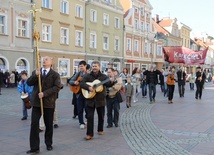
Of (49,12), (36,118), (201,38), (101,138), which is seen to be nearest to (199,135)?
(101,138)

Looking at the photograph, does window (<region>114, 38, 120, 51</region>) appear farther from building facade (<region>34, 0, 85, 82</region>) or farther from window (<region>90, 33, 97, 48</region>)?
building facade (<region>34, 0, 85, 82</region>)

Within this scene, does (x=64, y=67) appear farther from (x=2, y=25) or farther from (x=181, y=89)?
(x=181, y=89)

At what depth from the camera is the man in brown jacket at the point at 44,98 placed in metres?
5.32

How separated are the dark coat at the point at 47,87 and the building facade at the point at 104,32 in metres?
27.6

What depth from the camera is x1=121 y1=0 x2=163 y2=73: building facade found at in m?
41.1

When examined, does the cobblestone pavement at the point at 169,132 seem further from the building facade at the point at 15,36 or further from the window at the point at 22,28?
the window at the point at 22,28

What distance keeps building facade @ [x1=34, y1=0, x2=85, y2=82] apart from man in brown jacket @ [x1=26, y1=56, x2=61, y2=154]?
22.0 metres

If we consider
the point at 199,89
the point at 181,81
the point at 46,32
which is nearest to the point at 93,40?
the point at 46,32

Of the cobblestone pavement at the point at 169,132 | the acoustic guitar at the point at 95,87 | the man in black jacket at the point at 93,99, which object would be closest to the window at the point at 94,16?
the cobblestone pavement at the point at 169,132

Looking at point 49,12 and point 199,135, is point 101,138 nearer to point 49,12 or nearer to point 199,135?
point 199,135

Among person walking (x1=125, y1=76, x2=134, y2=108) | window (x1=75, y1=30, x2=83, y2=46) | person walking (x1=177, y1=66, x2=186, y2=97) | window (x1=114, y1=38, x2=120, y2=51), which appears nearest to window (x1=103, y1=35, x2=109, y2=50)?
window (x1=114, y1=38, x2=120, y2=51)

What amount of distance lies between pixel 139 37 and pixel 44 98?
39578 millimetres

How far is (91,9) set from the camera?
3350 centimetres

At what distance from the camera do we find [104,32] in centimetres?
3594
